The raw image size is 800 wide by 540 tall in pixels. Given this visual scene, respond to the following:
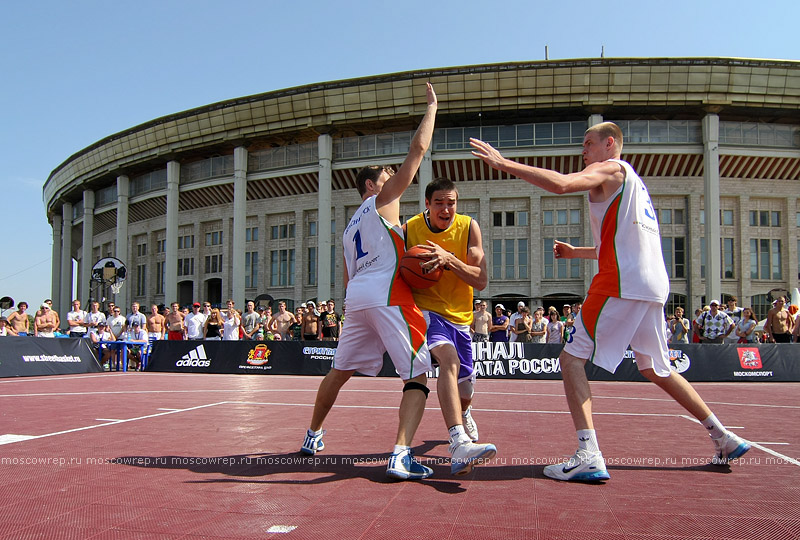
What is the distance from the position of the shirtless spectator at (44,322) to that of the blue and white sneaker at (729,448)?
58.9 feet

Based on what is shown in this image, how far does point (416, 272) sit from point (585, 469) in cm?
159

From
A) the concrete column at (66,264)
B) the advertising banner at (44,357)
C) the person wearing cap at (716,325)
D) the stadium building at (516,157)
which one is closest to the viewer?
the advertising banner at (44,357)

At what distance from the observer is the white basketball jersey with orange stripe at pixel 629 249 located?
12.9ft

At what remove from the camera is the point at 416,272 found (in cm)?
404

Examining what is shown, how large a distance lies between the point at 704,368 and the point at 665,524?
13.5 meters

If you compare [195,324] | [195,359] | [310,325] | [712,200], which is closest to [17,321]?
[195,324]

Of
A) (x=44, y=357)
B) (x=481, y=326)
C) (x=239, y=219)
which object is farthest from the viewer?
(x=239, y=219)

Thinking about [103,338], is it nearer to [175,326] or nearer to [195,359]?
[175,326]

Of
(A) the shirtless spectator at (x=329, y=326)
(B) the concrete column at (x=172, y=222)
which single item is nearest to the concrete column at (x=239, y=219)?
(B) the concrete column at (x=172, y=222)

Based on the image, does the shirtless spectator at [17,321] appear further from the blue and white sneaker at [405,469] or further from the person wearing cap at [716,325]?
the person wearing cap at [716,325]

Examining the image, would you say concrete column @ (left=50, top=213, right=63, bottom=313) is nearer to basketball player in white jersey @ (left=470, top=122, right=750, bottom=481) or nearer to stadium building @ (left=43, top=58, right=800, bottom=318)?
stadium building @ (left=43, top=58, right=800, bottom=318)

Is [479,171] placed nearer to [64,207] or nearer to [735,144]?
[735,144]

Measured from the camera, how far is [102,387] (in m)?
11.2

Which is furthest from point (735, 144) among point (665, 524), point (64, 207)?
point (64, 207)
